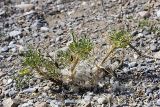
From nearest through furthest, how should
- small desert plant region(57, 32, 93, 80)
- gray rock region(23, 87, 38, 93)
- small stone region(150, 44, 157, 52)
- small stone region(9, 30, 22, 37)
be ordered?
small desert plant region(57, 32, 93, 80), gray rock region(23, 87, 38, 93), small stone region(150, 44, 157, 52), small stone region(9, 30, 22, 37)

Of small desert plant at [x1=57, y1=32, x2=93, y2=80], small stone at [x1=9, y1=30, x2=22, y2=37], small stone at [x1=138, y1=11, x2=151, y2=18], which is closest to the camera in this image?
small desert plant at [x1=57, y1=32, x2=93, y2=80]

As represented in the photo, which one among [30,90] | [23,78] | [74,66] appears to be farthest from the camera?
[23,78]

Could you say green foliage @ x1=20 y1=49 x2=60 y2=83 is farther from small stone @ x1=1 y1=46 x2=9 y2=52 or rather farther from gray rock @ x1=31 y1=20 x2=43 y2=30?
gray rock @ x1=31 y1=20 x2=43 y2=30

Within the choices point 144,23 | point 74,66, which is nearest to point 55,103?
point 74,66

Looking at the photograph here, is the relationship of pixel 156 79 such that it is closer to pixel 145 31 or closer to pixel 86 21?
pixel 145 31

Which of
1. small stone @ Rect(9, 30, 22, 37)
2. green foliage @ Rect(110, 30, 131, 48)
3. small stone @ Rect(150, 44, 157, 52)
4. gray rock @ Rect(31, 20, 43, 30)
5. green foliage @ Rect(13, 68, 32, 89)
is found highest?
green foliage @ Rect(110, 30, 131, 48)

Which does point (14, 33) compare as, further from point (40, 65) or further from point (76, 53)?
point (76, 53)

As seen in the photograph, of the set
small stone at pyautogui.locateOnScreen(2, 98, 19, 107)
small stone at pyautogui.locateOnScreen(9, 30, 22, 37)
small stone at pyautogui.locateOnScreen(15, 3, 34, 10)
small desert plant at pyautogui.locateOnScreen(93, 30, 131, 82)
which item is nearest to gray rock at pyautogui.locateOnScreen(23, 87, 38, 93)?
small stone at pyautogui.locateOnScreen(2, 98, 19, 107)

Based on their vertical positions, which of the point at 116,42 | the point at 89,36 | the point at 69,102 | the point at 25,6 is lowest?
the point at 69,102

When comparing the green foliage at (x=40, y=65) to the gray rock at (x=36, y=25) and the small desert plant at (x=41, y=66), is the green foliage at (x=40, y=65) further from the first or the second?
the gray rock at (x=36, y=25)
